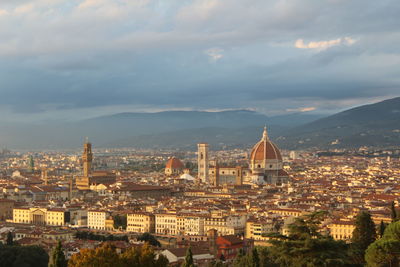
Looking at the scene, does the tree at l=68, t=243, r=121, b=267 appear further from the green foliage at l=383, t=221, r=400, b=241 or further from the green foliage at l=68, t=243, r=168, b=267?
the green foliage at l=383, t=221, r=400, b=241

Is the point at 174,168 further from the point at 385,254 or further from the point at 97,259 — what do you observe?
the point at 385,254

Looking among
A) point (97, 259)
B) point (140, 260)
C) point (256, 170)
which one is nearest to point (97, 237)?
point (140, 260)

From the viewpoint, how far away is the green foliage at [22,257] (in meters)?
36.9

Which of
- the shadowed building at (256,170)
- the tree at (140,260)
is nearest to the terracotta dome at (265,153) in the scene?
the shadowed building at (256,170)

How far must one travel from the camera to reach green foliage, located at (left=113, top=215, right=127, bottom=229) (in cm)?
5725

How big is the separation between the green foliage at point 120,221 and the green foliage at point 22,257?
1817 cm

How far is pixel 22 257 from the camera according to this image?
37344 millimetres

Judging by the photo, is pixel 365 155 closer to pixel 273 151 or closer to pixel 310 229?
pixel 273 151

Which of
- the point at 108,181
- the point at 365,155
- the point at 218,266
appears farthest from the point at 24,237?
the point at 365,155

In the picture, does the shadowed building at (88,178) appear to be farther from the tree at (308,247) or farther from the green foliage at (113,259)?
the tree at (308,247)

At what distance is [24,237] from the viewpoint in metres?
48.5

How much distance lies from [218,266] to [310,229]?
390 inches

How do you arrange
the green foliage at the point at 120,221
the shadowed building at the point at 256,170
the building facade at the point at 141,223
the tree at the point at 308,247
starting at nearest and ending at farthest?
the tree at the point at 308,247, the building facade at the point at 141,223, the green foliage at the point at 120,221, the shadowed building at the point at 256,170

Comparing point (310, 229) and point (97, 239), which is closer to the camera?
point (310, 229)
